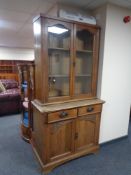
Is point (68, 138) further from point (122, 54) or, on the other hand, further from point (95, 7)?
point (95, 7)

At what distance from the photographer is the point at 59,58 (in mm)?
2066

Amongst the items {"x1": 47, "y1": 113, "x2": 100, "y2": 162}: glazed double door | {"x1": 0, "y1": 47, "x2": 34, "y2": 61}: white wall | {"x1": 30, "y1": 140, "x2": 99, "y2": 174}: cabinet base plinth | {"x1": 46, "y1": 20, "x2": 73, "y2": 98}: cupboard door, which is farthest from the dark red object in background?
{"x1": 0, "y1": 47, "x2": 34, "y2": 61}: white wall

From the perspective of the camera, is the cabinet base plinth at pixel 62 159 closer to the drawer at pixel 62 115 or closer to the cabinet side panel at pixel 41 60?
the drawer at pixel 62 115

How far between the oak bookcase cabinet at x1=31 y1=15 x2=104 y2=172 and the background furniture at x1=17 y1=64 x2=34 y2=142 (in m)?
0.24

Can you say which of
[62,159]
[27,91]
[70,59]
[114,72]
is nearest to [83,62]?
[70,59]

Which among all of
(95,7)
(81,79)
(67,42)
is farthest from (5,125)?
(95,7)

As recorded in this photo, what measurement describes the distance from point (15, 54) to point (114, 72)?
18.0 feet

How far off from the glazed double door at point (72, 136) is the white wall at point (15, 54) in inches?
220

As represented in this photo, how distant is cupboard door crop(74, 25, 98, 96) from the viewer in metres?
2.13

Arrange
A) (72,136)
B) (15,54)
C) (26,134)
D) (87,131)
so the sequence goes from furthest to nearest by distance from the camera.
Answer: (15,54) → (26,134) → (87,131) → (72,136)

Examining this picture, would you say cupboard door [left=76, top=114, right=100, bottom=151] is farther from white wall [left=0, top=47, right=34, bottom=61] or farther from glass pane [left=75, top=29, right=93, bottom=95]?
white wall [left=0, top=47, right=34, bottom=61]

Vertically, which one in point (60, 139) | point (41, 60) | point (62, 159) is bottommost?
point (62, 159)

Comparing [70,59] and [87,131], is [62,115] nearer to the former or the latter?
[87,131]

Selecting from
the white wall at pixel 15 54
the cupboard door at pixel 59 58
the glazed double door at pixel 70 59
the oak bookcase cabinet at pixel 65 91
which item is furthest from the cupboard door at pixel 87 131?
the white wall at pixel 15 54
